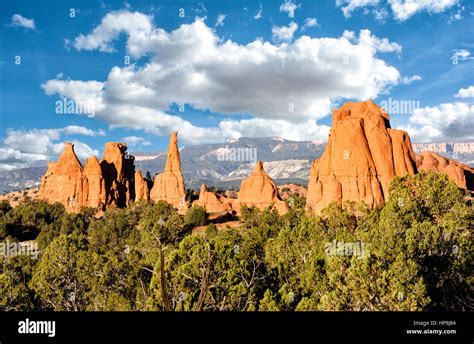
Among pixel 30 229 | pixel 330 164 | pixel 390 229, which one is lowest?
pixel 30 229

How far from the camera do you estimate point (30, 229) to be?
9844cm

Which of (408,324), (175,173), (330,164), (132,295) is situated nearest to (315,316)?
(408,324)

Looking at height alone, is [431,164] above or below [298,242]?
above

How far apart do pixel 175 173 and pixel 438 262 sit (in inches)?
4190

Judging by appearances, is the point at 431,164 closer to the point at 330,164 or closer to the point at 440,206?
the point at 330,164

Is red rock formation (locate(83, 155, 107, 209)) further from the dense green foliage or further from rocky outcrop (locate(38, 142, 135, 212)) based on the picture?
the dense green foliage

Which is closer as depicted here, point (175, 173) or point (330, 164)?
point (330, 164)

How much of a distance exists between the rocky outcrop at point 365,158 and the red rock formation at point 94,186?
79.7m

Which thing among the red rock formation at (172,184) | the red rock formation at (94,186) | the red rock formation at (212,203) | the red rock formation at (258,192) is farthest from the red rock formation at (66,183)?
the red rock formation at (258,192)

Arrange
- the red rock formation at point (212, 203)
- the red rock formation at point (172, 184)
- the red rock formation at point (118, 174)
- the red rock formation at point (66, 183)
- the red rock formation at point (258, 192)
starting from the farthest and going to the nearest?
the red rock formation at point (118, 174) → the red rock formation at point (66, 183) → the red rock formation at point (172, 184) → the red rock formation at point (212, 203) → the red rock formation at point (258, 192)

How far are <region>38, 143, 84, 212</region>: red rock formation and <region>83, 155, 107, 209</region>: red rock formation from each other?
175 cm

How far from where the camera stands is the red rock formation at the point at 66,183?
406 feet

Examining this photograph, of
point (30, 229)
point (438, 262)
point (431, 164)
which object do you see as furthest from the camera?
point (431, 164)

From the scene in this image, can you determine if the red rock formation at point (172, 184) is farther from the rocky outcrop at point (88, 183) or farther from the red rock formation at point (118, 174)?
the rocky outcrop at point (88, 183)
